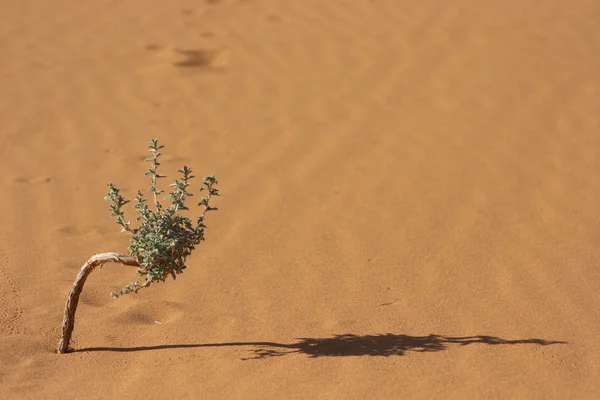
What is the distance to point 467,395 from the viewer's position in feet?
11.8

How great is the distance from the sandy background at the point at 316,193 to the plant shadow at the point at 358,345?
0.05 ft

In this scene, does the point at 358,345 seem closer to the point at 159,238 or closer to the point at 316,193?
the point at 159,238

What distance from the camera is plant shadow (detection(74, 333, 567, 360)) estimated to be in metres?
3.93

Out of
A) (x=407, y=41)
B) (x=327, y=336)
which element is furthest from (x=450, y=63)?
(x=327, y=336)

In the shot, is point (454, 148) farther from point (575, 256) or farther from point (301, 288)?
point (301, 288)

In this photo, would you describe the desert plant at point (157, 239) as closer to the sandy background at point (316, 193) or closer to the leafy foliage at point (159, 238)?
the leafy foliage at point (159, 238)

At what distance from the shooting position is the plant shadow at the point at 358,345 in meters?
3.93

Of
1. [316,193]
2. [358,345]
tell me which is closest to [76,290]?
[358,345]

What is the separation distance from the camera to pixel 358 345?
4.00 metres

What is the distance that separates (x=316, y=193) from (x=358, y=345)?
1.97 meters

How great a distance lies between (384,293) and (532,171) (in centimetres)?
202

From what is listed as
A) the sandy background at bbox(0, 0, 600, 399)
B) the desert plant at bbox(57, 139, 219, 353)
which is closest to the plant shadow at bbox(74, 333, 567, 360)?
the sandy background at bbox(0, 0, 600, 399)

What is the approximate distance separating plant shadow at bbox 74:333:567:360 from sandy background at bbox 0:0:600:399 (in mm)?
14

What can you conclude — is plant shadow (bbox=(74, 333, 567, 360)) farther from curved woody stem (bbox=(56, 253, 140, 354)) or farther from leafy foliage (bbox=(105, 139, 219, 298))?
leafy foliage (bbox=(105, 139, 219, 298))
